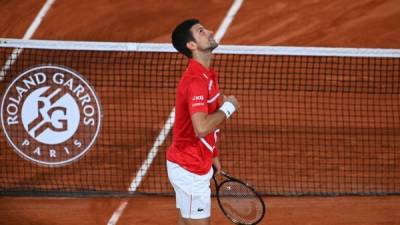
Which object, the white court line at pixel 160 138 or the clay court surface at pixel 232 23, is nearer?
the white court line at pixel 160 138

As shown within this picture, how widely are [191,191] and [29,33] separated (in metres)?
4.41

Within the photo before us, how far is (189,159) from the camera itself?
18.8ft

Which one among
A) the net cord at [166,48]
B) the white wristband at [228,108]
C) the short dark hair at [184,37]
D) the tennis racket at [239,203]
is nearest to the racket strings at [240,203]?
the tennis racket at [239,203]

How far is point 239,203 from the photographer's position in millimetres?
6410

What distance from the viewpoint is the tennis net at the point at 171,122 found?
8.94m

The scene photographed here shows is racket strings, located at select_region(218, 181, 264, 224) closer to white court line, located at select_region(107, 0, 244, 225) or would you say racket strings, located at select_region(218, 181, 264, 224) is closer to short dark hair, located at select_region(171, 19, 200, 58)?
short dark hair, located at select_region(171, 19, 200, 58)

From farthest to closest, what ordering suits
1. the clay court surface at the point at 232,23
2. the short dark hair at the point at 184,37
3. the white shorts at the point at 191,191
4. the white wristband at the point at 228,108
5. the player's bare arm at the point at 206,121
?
the clay court surface at the point at 232,23 < the short dark hair at the point at 184,37 < the white shorts at the point at 191,191 < the white wristband at the point at 228,108 < the player's bare arm at the point at 206,121

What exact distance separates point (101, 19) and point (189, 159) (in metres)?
4.07

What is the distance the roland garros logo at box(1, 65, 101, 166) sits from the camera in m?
8.94

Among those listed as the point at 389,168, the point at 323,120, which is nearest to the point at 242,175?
the point at 323,120

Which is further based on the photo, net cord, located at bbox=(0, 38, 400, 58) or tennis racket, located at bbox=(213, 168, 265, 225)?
net cord, located at bbox=(0, 38, 400, 58)

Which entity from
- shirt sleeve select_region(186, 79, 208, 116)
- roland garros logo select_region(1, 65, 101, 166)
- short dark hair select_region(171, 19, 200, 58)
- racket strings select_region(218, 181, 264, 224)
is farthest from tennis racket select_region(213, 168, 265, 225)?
roland garros logo select_region(1, 65, 101, 166)

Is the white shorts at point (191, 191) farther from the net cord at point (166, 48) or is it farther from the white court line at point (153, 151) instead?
the white court line at point (153, 151)

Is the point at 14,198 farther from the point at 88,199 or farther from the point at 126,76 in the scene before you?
the point at 126,76
